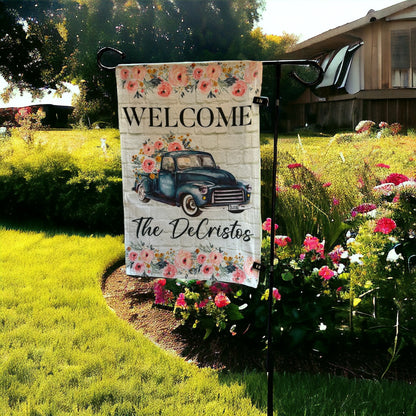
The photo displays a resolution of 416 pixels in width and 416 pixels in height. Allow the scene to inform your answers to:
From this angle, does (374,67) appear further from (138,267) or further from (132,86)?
(138,267)

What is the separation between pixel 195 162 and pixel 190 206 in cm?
25

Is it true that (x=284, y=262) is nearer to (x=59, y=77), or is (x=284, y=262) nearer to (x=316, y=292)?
(x=316, y=292)

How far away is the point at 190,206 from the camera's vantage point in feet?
9.05

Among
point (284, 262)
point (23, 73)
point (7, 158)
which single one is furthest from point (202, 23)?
point (284, 262)

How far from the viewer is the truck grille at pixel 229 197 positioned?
2667 millimetres

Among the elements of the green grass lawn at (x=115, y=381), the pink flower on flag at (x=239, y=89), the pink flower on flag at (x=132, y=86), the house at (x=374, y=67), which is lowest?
the green grass lawn at (x=115, y=381)

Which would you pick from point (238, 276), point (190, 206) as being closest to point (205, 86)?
point (190, 206)

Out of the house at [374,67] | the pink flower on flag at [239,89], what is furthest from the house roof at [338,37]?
the pink flower on flag at [239,89]

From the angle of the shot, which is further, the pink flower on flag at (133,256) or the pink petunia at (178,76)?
the pink flower on flag at (133,256)

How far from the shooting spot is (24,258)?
571 centimetres

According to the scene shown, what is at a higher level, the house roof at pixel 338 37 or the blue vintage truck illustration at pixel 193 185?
the house roof at pixel 338 37

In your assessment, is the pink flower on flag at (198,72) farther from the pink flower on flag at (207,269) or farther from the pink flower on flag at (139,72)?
the pink flower on flag at (207,269)

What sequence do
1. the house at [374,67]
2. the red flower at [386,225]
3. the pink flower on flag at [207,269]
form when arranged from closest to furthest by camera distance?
the pink flower on flag at [207,269] → the red flower at [386,225] → the house at [374,67]

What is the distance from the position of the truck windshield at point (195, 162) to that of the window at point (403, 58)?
14.5 m
